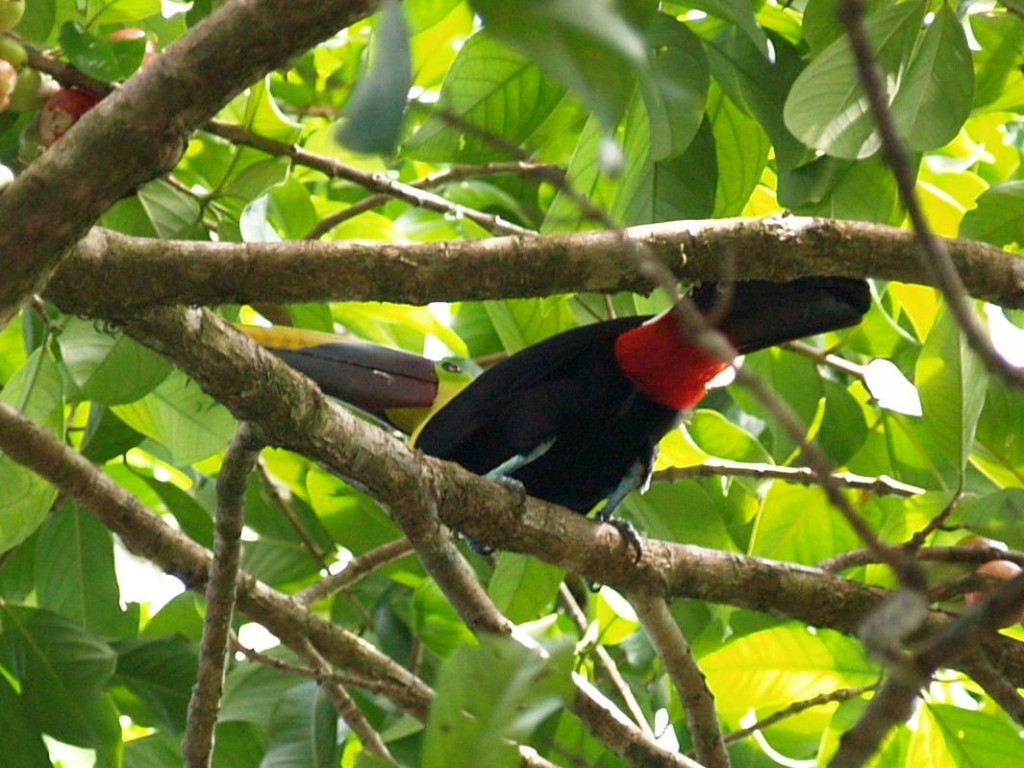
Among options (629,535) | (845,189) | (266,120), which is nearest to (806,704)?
(629,535)

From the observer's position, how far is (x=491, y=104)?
8.14ft

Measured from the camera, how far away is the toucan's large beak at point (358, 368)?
8.61 ft

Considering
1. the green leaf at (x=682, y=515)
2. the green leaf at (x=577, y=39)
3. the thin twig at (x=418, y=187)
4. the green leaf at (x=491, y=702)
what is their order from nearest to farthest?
the green leaf at (x=577, y=39) < the green leaf at (x=491, y=702) < the green leaf at (x=682, y=515) < the thin twig at (x=418, y=187)

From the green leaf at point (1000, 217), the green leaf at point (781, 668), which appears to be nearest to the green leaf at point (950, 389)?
the green leaf at point (1000, 217)

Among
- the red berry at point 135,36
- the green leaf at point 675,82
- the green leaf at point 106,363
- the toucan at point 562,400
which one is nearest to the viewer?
the green leaf at point 675,82

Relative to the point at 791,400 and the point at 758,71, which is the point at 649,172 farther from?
the point at 791,400

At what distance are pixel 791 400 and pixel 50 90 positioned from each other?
1622 millimetres

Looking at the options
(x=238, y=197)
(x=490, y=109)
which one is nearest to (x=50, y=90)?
(x=238, y=197)

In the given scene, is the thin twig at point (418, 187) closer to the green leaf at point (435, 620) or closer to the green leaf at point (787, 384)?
the green leaf at point (787, 384)

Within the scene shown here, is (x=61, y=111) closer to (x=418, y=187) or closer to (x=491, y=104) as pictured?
(x=491, y=104)

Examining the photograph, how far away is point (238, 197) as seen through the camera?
259 centimetres

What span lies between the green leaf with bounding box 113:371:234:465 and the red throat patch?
32.6 inches

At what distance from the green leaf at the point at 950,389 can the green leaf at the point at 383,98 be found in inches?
67.9

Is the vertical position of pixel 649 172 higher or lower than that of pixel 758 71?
lower
